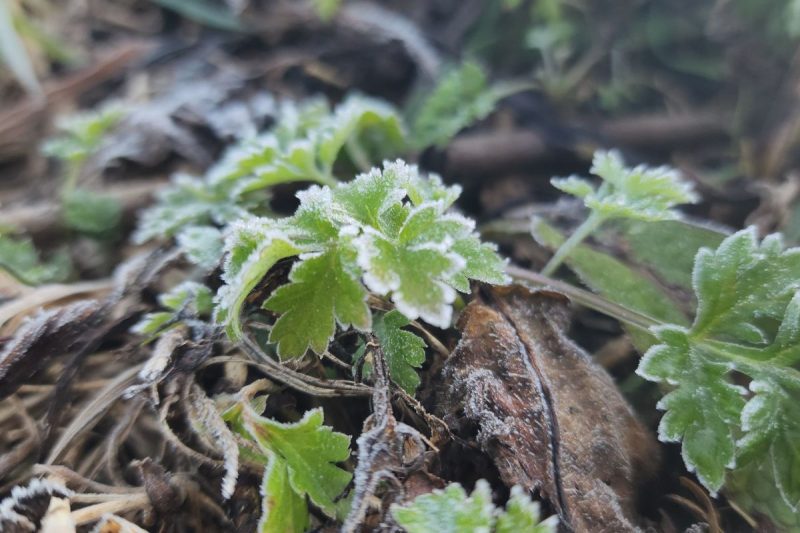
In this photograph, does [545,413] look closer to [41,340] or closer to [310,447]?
[310,447]

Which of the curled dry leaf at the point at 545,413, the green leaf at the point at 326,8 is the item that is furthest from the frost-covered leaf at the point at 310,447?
the green leaf at the point at 326,8

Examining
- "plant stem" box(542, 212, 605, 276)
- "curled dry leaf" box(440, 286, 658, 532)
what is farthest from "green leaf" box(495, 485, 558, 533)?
"plant stem" box(542, 212, 605, 276)

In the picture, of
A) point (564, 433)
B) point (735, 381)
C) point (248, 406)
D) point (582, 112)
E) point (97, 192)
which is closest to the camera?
point (248, 406)

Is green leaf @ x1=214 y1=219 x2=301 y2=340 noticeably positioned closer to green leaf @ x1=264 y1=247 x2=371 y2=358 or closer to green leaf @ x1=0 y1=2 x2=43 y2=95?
green leaf @ x1=264 y1=247 x2=371 y2=358

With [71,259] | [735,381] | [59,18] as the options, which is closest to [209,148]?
[71,259]

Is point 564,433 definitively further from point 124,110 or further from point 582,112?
point 124,110

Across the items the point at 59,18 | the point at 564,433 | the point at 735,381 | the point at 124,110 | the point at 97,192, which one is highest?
the point at 59,18
